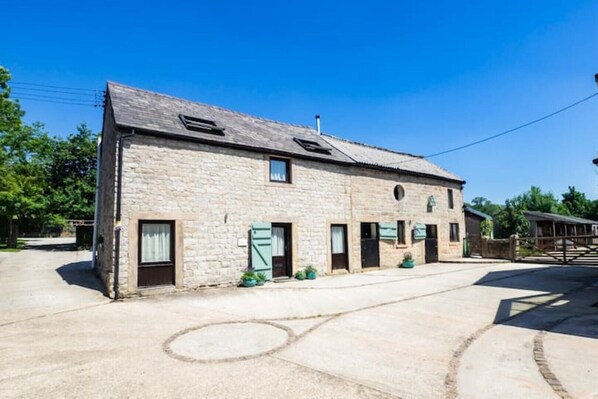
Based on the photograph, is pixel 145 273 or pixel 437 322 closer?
pixel 437 322

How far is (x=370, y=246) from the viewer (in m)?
15.8

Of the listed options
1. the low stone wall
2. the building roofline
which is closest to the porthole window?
the building roofline

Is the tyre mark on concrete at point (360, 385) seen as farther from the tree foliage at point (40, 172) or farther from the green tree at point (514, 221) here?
the green tree at point (514, 221)

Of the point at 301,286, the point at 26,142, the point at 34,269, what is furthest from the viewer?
the point at 26,142

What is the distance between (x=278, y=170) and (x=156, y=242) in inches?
208

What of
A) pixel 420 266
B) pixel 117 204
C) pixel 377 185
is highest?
pixel 377 185

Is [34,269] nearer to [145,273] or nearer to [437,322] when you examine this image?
[145,273]

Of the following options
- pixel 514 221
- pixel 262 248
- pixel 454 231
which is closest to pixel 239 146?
pixel 262 248

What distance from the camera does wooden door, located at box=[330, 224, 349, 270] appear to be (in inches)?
569

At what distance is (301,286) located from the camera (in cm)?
1129

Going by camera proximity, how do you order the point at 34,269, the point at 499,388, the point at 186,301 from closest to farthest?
the point at 499,388, the point at 186,301, the point at 34,269

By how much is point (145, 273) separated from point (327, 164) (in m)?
8.39

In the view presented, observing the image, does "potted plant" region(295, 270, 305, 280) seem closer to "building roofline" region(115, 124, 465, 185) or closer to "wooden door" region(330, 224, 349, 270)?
"wooden door" region(330, 224, 349, 270)

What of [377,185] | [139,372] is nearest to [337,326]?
[139,372]
